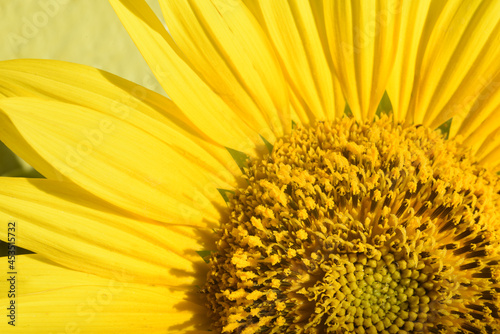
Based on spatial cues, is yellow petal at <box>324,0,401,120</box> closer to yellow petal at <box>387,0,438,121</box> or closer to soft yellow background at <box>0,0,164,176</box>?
yellow petal at <box>387,0,438,121</box>

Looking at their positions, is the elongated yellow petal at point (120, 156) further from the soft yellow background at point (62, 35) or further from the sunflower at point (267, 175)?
the soft yellow background at point (62, 35)

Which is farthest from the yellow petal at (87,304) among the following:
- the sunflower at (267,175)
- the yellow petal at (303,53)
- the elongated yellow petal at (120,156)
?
the yellow petal at (303,53)

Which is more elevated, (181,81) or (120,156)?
(181,81)

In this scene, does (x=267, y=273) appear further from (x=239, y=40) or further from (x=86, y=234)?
(x=239, y=40)

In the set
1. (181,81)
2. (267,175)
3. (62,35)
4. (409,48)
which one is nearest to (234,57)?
(181,81)

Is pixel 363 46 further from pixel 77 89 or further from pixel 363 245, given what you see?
pixel 77 89

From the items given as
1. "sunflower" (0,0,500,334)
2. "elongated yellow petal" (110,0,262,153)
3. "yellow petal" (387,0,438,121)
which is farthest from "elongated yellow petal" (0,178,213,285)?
"yellow petal" (387,0,438,121)
